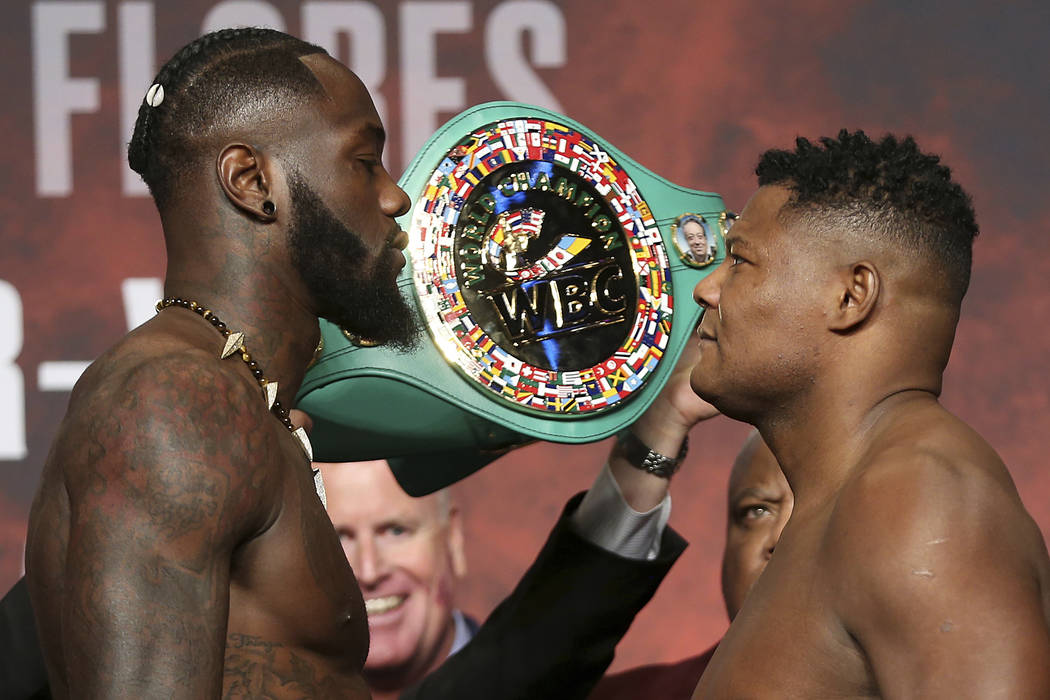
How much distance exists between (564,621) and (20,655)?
902 millimetres

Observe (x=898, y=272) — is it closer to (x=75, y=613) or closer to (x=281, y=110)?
(x=281, y=110)

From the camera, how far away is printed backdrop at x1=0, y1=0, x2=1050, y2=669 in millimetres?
3467

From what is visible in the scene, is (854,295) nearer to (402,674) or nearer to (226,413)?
(226,413)

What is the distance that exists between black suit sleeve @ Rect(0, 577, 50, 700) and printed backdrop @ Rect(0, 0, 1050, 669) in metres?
1.27

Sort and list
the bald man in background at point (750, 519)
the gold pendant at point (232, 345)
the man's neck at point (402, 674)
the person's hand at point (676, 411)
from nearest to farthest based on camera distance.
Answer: the gold pendant at point (232, 345) < the person's hand at point (676, 411) < the bald man in background at point (750, 519) < the man's neck at point (402, 674)

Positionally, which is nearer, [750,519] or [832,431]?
[832,431]

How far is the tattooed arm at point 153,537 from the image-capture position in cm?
141

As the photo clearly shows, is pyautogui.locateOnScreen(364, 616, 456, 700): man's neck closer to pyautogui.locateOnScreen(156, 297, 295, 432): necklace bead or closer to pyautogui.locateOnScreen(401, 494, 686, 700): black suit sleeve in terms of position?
pyautogui.locateOnScreen(401, 494, 686, 700): black suit sleeve

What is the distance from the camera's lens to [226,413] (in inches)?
59.4

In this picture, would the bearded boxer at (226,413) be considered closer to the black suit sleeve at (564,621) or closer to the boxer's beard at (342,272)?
the boxer's beard at (342,272)

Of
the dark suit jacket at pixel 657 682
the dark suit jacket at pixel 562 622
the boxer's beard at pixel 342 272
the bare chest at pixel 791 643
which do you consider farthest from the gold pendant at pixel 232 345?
the dark suit jacket at pixel 657 682

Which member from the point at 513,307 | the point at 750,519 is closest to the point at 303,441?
the point at 513,307

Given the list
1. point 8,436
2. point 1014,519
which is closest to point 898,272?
point 1014,519

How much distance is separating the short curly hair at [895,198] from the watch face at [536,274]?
51 centimetres
